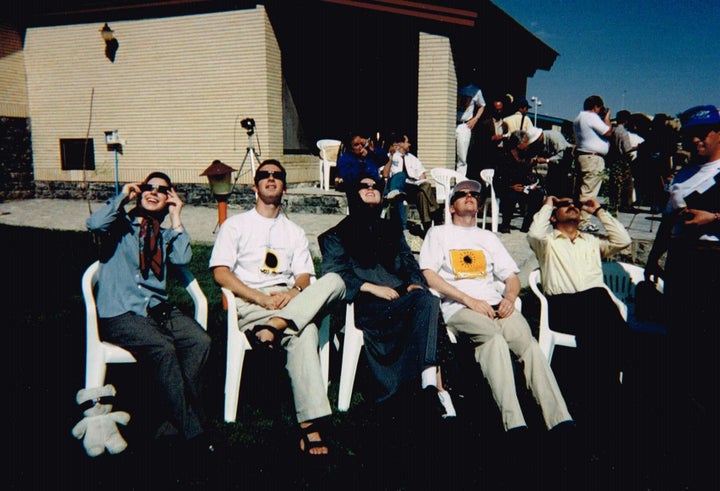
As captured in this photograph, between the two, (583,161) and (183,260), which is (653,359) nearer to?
(183,260)

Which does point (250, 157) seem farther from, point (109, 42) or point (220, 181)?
point (220, 181)

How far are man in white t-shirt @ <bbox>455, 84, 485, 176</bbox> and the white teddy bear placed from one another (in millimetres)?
7956

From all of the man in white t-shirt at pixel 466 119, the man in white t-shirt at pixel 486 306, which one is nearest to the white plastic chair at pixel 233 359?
the man in white t-shirt at pixel 486 306

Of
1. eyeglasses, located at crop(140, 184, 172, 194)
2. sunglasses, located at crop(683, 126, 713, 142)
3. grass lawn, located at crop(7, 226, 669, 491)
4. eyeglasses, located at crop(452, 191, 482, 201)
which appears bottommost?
grass lawn, located at crop(7, 226, 669, 491)

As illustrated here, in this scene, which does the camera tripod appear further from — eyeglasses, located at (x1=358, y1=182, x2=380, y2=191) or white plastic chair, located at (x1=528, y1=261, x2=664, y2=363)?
white plastic chair, located at (x1=528, y1=261, x2=664, y2=363)

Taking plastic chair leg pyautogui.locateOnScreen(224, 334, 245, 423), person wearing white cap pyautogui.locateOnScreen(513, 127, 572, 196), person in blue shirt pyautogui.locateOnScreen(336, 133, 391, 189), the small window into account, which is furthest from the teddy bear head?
the small window

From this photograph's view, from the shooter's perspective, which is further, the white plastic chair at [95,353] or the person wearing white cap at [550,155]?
the person wearing white cap at [550,155]

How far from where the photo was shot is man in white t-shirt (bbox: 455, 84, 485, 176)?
10.3 meters

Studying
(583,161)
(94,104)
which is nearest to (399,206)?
(583,161)

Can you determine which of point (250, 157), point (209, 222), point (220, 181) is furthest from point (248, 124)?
point (220, 181)

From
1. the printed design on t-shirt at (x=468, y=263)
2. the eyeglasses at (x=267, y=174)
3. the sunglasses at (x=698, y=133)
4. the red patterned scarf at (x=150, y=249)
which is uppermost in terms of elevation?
the sunglasses at (x=698, y=133)

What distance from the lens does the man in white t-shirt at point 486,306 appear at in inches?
124

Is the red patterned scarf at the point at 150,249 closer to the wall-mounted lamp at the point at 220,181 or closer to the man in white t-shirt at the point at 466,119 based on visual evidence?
the wall-mounted lamp at the point at 220,181

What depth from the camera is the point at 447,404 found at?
11.1 feet
